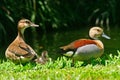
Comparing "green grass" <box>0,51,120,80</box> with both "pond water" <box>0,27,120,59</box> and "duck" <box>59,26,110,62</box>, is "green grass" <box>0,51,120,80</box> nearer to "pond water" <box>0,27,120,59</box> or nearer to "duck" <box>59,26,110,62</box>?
"duck" <box>59,26,110,62</box>

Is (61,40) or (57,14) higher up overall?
(57,14)

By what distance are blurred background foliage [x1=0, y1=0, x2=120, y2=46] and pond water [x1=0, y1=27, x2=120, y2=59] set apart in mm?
491

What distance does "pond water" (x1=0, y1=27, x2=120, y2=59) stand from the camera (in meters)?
14.3

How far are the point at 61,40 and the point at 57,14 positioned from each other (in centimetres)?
198

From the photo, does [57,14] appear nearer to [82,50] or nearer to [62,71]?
[82,50]

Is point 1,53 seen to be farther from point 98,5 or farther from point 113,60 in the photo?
point 98,5

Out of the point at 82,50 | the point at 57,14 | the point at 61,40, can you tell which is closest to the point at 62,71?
the point at 82,50

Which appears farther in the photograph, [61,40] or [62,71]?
[61,40]

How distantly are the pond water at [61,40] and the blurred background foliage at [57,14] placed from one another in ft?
1.61

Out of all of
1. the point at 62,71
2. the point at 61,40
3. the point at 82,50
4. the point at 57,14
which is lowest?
the point at 62,71

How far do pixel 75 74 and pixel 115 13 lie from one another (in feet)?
37.9

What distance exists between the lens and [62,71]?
8219 mm

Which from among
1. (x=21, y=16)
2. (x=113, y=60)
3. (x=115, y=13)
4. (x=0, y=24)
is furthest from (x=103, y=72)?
(x=115, y=13)

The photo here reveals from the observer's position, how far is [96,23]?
19562 millimetres
